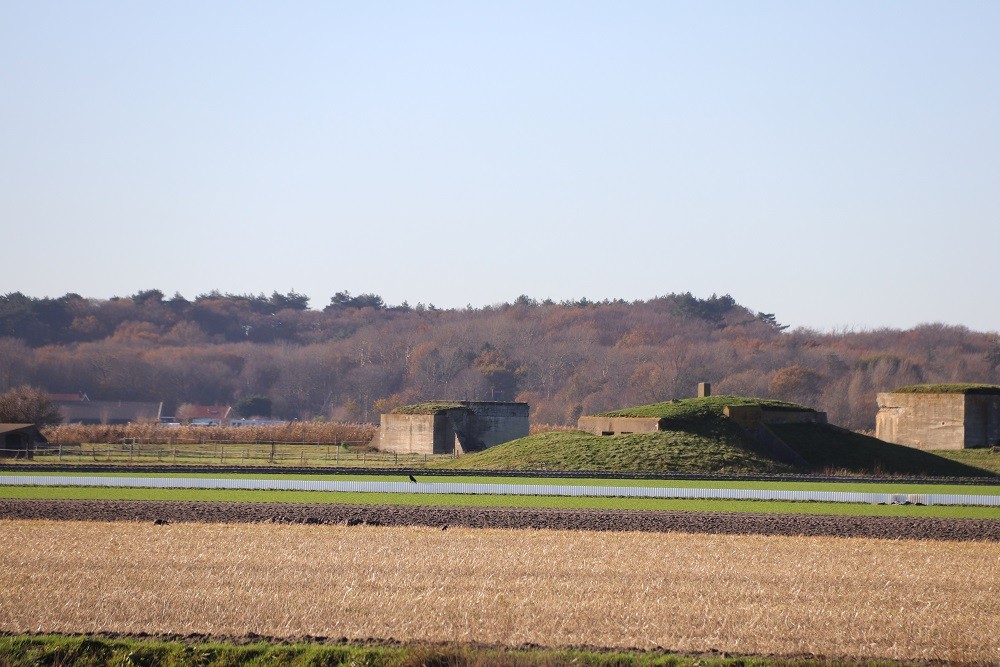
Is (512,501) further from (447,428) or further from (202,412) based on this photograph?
(202,412)

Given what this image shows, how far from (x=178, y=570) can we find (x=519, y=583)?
5.62 meters

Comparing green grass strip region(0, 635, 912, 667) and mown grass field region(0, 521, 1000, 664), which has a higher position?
mown grass field region(0, 521, 1000, 664)

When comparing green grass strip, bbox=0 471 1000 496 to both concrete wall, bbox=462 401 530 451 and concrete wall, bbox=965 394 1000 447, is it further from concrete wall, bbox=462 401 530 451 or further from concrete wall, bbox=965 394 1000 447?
concrete wall, bbox=462 401 530 451

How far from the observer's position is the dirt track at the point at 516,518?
2738 centimetres

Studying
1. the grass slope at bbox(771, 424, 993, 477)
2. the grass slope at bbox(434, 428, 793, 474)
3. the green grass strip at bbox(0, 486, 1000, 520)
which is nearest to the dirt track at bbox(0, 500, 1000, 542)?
the green grass strip at bbox(0, 486, 1000, 520)

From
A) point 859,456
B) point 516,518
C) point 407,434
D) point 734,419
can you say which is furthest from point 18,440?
point 859,456

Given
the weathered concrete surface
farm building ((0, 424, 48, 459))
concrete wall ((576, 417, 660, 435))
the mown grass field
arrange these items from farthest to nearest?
the weathered concrete surface → farm building ((0, 424, 48, 459)) → concrete wall ((576, 417, 660, 435)) → the mown grass field

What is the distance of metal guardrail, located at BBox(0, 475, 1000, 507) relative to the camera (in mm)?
35838

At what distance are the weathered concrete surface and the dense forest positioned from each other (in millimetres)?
46974

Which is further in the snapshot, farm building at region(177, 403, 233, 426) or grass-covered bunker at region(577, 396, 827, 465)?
farm building at region(177, 403, 233, 426)

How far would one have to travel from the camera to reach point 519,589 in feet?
61.9

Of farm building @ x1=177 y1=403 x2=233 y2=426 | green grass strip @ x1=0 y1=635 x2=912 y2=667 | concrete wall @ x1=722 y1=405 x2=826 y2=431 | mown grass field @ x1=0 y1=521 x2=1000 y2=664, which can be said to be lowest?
farm building @ x1=177 y1=403 x2=233 y2=426

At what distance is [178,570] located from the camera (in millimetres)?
20234

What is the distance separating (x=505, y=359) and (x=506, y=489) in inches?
4197
